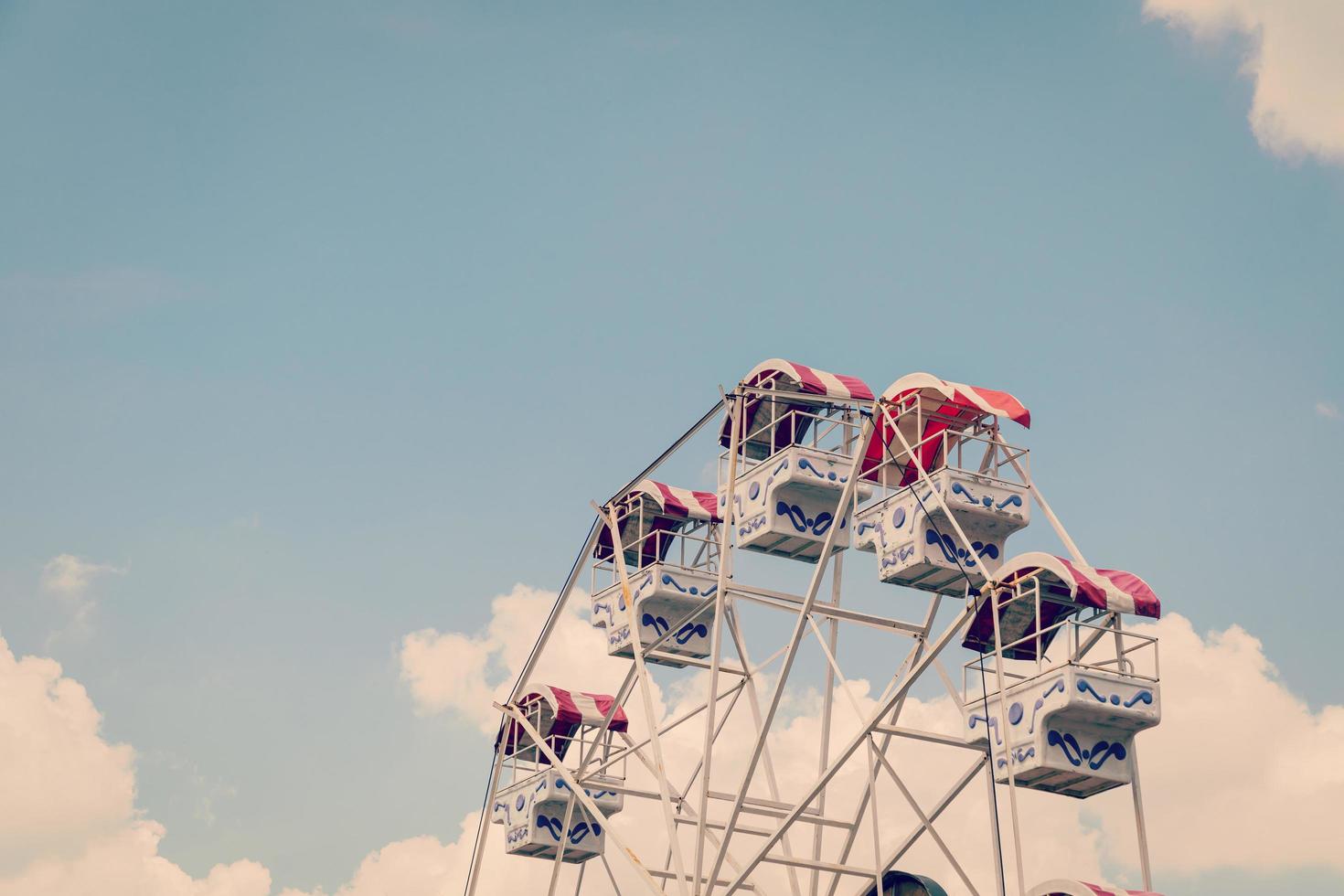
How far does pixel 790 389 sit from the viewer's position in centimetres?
5384

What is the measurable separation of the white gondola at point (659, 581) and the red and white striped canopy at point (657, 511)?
0.09 feet

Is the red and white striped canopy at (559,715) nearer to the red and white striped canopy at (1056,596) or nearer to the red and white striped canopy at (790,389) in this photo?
the red and white striped canopy at (790,389)

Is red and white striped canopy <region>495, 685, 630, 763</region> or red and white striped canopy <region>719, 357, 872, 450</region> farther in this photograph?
red and white striped canopy <region>495, 685, 630, 763</region>

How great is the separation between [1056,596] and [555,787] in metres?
22.5

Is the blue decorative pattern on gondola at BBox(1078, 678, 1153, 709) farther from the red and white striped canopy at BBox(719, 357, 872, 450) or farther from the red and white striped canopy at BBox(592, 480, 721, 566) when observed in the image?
the red and white striped canopy at BBox(592, 480, 721, 566)

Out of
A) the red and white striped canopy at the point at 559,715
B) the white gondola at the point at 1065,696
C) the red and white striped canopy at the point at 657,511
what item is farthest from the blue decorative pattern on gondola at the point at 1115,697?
the red and white striped canopy at the point at 559,715

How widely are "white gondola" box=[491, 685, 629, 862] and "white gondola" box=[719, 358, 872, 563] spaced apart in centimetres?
1259

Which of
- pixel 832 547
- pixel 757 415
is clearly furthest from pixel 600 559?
pixel 832 547

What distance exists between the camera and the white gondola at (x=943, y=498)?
47.2m

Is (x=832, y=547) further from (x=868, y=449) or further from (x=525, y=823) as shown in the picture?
(x=525, y=823)

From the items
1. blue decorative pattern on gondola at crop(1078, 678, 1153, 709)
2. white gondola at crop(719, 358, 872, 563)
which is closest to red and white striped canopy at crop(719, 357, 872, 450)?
white gondola at crop(719, 358, 872, 563)

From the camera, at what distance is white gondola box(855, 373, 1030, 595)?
47.2 metres

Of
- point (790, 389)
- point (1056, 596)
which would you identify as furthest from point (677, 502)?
point (1056, 596)

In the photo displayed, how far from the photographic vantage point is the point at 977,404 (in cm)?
4831
